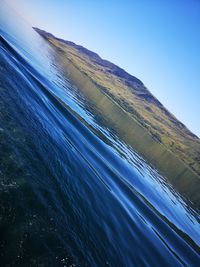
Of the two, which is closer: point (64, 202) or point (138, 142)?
point (64, 202)

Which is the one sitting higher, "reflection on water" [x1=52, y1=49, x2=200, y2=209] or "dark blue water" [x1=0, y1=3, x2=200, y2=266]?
"reflection on water" [x1=52, y1=49, x2=200, y2=209]

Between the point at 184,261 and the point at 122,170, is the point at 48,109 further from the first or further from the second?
the point at 184,261

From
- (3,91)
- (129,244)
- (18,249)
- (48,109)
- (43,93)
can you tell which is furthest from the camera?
(43,93)

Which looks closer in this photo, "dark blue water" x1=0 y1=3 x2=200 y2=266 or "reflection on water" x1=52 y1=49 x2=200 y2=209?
"dark blue water" x1=0 y1=3 x2=200 y2=266

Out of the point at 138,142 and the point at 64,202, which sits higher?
the point at 138,142

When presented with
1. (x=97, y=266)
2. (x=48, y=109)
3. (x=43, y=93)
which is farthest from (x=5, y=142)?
(x=43, y=93)

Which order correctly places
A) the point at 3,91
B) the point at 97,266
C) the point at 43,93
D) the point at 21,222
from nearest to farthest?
the point at 21,222
the point at 97,266
the point at 3,91
the point at 43,93

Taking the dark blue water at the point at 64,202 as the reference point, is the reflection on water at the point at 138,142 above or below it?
above

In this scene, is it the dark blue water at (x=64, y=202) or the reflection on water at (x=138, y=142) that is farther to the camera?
the reflection on water at (x=138, y=142)
